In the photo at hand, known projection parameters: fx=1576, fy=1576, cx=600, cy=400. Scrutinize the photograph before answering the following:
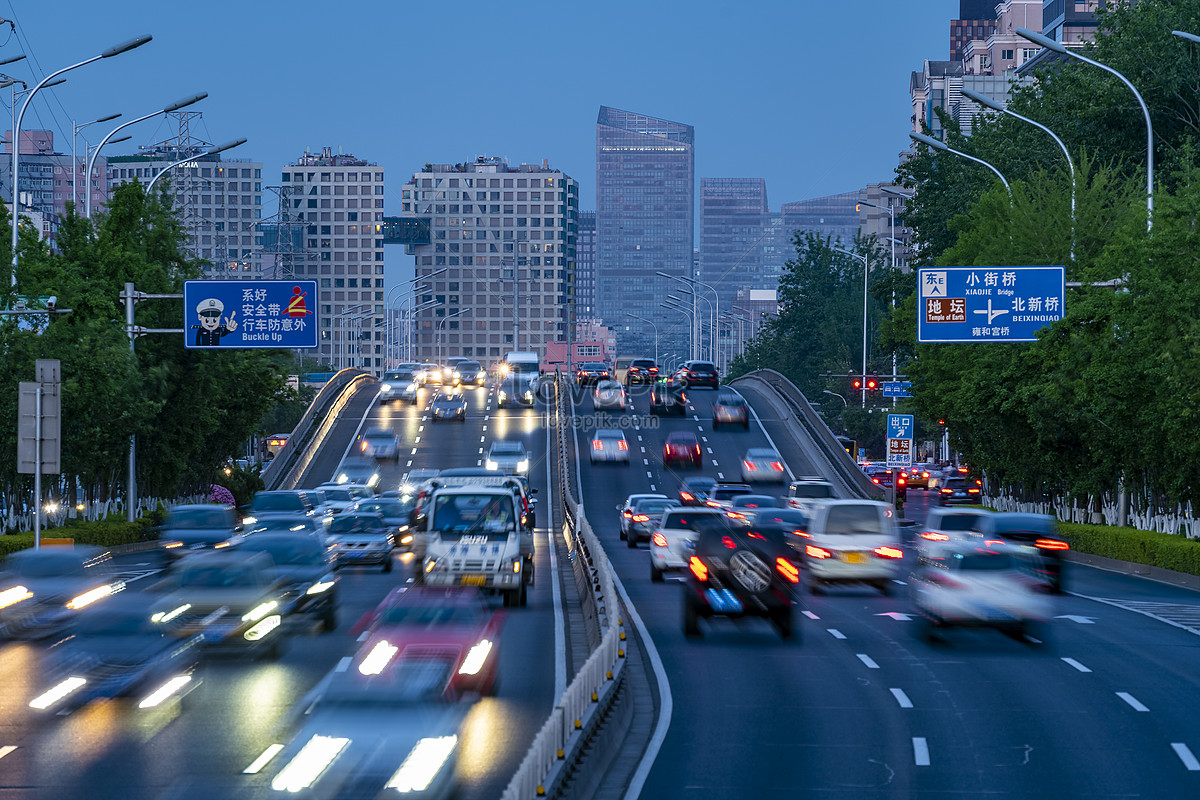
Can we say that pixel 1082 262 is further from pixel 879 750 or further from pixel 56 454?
pixel 879 750

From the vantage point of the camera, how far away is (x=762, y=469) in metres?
69.9

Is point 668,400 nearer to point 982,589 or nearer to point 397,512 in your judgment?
point 397,512

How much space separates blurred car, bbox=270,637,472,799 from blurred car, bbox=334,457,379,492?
53.4 m

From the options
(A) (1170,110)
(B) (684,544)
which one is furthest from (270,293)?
(A) (1170,110)

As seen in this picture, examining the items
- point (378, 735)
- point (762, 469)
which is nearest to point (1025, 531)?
point (378, 735)

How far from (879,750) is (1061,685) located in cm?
546

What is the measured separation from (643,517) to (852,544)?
16593 mm

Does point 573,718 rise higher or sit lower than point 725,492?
higher

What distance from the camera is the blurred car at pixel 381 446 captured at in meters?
76.0

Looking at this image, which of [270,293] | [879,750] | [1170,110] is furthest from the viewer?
[1170,110]

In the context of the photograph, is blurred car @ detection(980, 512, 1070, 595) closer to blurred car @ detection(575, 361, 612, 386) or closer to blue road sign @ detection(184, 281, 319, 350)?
blue road sign @ detection(184, 281, 319, 350)

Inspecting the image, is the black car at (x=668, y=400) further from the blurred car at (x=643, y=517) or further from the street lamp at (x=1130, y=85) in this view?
the street lamp at (x=1130, y=85)

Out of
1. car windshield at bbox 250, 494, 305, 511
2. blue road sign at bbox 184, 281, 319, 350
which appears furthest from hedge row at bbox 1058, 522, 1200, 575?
blue road sign at bbox 184, 281, 319, 350

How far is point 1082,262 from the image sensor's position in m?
53.5
